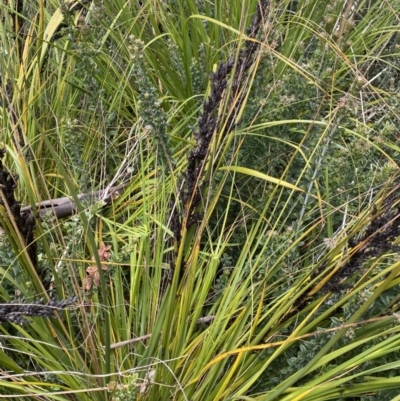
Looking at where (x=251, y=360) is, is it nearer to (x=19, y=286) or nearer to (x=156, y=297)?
(x=156, y=297)

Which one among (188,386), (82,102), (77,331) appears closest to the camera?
(188,386)

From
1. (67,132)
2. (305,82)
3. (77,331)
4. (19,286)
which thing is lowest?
(77,331)

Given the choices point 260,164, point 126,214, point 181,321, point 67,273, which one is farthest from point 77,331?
point 260,164

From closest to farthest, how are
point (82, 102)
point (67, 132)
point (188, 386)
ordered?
point (188, 386) < point (67, 132) < point (82, 102)

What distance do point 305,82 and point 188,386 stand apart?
819mm

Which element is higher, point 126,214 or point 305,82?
point 305,82

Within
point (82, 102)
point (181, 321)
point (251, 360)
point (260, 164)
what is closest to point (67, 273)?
point (181, 321)

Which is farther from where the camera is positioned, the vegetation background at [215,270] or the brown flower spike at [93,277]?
the brown flower spike at [93,277]

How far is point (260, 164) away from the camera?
4.04 feet

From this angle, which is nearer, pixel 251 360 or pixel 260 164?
pixel 251 360

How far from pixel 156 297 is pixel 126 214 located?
1.23ft

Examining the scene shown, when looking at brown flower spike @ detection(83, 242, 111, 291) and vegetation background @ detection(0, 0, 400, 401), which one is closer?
vegetation background @ detection(0, 0, 400, 401)

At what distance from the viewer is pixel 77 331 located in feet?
3.27

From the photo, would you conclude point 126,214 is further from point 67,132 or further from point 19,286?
point 19,286
